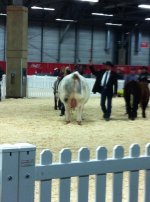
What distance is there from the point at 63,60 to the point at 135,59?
6979 millimetres

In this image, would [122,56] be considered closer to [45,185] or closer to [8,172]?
[45,185]

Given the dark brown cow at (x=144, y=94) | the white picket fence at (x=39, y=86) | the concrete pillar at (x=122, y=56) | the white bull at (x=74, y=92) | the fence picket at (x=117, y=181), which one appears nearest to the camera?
the fence picket at (x=117, y=181)

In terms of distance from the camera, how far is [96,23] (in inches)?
1626

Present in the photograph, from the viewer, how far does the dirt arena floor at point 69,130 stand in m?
10.0

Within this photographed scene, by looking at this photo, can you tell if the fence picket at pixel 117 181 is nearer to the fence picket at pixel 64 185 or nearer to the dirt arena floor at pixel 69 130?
Result: the fence picket at pixel 64 185

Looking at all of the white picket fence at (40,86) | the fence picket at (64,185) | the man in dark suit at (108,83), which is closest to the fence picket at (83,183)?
the fence picket at (64,185)

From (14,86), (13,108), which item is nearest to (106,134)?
(13,108)

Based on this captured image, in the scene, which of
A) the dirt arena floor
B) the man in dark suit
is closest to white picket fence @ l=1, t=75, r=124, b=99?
the dirt arena floor

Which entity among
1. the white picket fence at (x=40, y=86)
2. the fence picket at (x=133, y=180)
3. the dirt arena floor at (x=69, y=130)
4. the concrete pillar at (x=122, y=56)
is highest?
the concrete pillar at (x=122, y=56)

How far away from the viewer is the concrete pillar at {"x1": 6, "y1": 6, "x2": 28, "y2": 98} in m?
24.0

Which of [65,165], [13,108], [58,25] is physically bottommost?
[13,108]

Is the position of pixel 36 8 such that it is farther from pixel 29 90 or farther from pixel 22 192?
pixel 22 192

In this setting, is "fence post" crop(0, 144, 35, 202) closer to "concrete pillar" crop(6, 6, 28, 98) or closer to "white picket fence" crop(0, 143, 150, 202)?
"white picket fence" crop(0, 143, 150, 202)

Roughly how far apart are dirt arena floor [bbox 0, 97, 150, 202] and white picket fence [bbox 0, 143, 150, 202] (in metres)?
4.51
